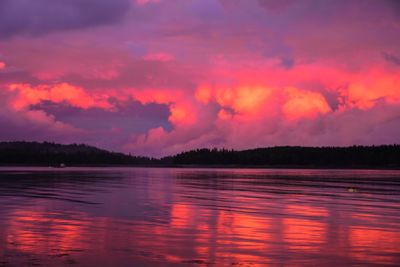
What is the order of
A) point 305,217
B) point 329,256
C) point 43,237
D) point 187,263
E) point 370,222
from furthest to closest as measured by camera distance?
point 305,217, point 370,222, point 43,237, point 329,256, point 187,263

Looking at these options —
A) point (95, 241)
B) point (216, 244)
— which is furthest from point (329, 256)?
point (95, 241)

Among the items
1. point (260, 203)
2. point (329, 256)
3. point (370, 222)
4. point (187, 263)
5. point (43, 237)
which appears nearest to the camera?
point (187, 263)

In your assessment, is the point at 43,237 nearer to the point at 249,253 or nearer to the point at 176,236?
the point at 176,236

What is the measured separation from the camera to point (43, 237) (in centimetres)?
2192

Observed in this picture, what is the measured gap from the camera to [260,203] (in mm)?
41844

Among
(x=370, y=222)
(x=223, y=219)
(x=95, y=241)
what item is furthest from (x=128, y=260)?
(x=370, y=222)

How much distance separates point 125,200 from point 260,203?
34.4ft

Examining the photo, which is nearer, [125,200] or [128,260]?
[128,260]

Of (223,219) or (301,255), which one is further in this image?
(223,219)

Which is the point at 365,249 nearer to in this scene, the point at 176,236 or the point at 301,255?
the point at 301,255

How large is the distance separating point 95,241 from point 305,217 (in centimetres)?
1452

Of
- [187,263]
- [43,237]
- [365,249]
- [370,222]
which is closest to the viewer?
[187,263]

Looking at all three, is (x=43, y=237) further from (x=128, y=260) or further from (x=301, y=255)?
(x=301, y=255)

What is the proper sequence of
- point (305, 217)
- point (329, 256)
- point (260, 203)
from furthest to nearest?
point (260, 203)
point (305, 217)
point (329, 256)
